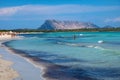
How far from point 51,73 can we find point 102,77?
10.4 ft

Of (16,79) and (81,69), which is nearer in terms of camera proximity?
(16,79)

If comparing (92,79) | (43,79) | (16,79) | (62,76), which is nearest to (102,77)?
(92,79)

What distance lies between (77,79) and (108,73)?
8.89 feet

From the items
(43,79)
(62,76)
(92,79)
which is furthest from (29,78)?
(92,79)

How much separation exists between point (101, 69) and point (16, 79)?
21.0 feet

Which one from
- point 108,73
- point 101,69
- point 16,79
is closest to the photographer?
point 16,79

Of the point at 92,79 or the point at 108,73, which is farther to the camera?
the point at 108,73

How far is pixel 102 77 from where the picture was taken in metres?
A: 16.8

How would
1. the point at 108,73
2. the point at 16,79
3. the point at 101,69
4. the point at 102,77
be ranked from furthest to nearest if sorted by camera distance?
the point at 101,69 < the point at 108,73 < the point at 102,77 < the point at 16,79

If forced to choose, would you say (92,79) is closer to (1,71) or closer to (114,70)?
(114,70)

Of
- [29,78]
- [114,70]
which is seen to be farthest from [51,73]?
[114,70]

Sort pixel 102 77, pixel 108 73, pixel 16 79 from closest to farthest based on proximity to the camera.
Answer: pixel 16 79 → pixel 102 77 → pixel 108 73

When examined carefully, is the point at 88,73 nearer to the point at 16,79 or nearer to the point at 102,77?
the point at 102,77

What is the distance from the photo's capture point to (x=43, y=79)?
1586 centimetres
